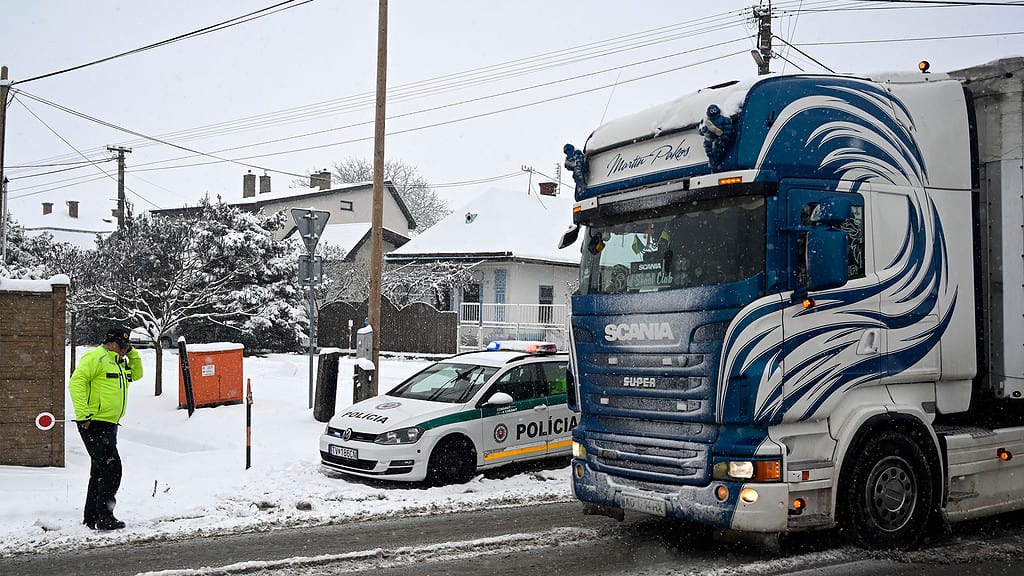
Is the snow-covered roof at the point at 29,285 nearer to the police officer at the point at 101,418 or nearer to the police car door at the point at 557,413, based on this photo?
the police officer at the point at 101,418

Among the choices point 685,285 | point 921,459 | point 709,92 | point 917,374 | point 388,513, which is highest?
point 709,92

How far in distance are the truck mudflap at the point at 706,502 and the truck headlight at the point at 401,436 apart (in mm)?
3393

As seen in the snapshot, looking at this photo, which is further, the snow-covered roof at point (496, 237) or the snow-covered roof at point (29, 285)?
the snow-covered roof at point (496, 237)

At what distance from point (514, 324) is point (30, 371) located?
732 inches

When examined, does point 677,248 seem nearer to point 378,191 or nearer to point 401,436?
point 401,436

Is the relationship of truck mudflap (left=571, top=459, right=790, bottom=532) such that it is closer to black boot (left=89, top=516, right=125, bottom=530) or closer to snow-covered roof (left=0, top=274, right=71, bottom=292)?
black boot (left=89, top=516, right=125, bottom=530)

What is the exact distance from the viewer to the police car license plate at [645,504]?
22.6 ft

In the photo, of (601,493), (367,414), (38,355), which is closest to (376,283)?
(367,414)

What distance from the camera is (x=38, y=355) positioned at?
1102cm

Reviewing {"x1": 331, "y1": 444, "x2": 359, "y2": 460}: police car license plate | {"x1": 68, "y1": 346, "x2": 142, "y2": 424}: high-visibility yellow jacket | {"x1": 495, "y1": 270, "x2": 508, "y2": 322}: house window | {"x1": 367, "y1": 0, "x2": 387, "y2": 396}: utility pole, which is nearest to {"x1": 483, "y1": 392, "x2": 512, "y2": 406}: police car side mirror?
{"x1": 331, "y1": 444, "x2": 359, "y2": 460}: police car license plate

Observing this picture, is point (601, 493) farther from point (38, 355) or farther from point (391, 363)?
point (391, 363)

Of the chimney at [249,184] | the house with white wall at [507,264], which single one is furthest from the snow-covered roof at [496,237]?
the chimney at [249,184]

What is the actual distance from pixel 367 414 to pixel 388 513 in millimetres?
2090

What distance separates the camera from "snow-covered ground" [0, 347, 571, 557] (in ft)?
27.3
